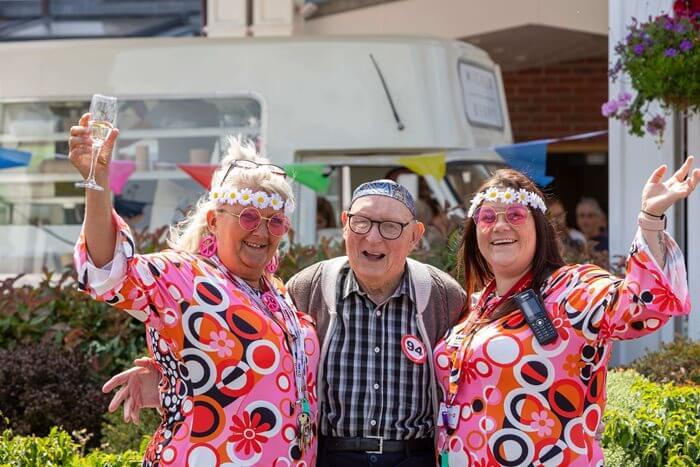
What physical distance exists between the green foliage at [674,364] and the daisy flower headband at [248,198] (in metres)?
3.43

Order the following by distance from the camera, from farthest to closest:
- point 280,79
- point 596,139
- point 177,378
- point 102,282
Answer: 1. point 596,139
2. point 280,79
3. point 177,378
4. point 102,282

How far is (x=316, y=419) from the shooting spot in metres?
3.58

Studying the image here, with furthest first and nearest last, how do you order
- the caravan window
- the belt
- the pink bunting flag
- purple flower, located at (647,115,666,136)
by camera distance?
the caravan window → the pink bunting flag → purple flower, located at (647,115,666,136) → the belt

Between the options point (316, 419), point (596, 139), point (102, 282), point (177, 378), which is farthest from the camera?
point (596, 139)

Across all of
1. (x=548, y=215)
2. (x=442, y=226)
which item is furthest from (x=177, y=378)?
(x=442, y=226)

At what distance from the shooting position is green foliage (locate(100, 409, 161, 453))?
19.6 feet

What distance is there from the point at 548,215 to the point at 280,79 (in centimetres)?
527

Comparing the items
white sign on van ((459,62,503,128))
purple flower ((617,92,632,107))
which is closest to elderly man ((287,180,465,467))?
purple flower ((617,92,632,107))

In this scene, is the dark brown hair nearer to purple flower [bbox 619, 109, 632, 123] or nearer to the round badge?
the round badge

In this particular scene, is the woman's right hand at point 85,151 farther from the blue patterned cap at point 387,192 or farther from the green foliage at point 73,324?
the green foliage at point 73,324

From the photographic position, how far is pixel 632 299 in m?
3.14

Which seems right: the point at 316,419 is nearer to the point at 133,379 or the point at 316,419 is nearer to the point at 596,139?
the point at 133,379

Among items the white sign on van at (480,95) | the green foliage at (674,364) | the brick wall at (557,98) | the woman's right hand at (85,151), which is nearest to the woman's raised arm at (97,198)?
the woman's right hand at (85,151)

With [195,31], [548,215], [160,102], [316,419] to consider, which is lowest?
[316,419]
